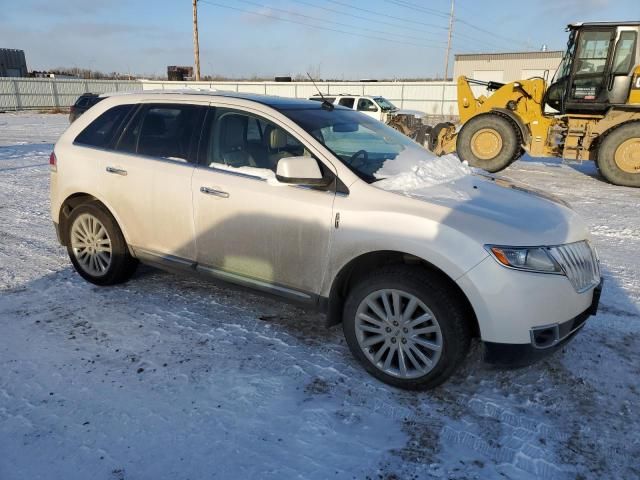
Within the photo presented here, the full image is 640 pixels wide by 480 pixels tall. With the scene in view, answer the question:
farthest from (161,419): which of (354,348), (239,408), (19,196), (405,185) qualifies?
(19,196)

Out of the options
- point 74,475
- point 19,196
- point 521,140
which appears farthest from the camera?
point 521,140

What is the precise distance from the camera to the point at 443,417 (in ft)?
9.09

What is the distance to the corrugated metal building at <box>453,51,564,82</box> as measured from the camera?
A: 136 feet

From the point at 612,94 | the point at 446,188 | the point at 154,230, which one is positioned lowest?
the point at 154,230

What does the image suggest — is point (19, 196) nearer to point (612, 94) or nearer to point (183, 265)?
point (183, 265)

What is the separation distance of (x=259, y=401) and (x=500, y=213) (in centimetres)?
184

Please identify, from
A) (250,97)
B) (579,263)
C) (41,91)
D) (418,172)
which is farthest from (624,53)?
(41,91)

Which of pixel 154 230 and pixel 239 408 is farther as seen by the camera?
pixel 154 230

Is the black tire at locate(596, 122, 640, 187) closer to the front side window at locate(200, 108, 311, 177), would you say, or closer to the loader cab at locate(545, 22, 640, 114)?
the loader cab at locate(545, 22, 640, 114)

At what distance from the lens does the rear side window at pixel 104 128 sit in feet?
13.8

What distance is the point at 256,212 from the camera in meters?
3.35

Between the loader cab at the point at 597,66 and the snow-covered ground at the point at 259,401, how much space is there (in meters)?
7.43

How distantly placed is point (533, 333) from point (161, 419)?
2138 millimetres

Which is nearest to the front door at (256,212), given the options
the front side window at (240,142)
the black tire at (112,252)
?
the front side window at (240,142)
